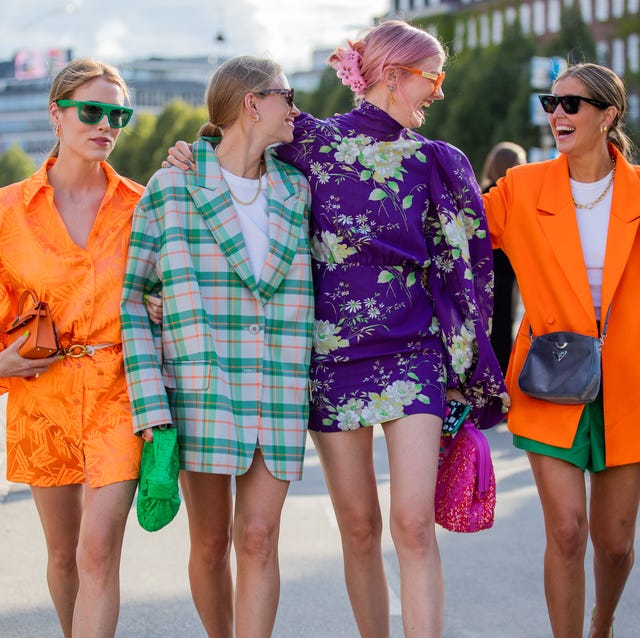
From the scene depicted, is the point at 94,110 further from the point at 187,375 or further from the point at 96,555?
the point at 96,555

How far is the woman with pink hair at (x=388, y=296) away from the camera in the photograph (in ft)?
15.3

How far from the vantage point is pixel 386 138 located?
484 cm

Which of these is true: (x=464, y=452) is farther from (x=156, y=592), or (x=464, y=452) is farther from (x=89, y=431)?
(x=156, y=592)

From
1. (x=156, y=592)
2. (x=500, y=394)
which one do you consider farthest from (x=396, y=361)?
(x=156, y=592)

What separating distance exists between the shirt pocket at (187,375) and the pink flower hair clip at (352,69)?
1.19 meters

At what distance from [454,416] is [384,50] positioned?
52.6 inches

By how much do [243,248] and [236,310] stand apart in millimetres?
212

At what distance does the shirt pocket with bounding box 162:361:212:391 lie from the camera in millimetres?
4531

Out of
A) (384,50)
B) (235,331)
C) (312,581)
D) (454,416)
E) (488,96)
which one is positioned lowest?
(488,96)

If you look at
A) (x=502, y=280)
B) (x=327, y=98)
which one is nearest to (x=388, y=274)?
(x=502, y=280)

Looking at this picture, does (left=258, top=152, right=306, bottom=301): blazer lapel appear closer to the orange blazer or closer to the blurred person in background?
the orange blazer

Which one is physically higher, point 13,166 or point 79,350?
point 79,350

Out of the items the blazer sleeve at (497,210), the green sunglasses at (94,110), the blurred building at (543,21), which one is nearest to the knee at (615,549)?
the blazer sleeve at (497,210)

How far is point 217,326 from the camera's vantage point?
4.58m
